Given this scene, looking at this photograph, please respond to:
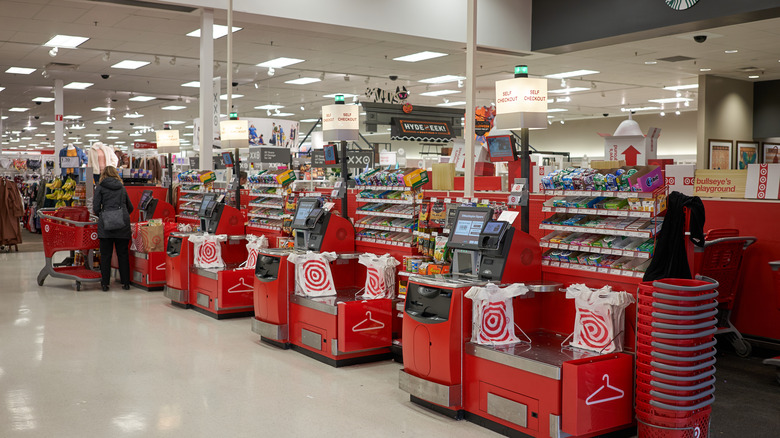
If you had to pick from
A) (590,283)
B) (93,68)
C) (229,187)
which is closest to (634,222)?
(590,283)

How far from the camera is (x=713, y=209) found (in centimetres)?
618

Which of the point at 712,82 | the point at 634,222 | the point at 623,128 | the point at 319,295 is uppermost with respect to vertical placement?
the point at 712,82

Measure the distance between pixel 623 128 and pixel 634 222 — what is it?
615cm

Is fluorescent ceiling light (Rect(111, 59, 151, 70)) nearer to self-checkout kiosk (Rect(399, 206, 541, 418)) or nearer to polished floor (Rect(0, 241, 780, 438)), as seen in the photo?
polished floor (Rect(0, 241, 780, 438))

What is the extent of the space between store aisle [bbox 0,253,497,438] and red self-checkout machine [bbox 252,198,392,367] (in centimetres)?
14

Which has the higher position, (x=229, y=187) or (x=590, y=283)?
(x=229, y=187)

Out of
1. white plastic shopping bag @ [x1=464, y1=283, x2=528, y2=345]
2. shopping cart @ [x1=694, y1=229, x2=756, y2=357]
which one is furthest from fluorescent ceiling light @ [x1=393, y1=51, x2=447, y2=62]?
white plastic shopping bag @ [x1=464, y1=283, x2=528, y2=345]

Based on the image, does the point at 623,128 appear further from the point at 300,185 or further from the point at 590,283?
the point at 590,283

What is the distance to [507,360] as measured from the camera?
147 inches

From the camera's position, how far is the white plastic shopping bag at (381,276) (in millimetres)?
5551

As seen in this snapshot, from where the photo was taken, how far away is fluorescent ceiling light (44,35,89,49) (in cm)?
1075

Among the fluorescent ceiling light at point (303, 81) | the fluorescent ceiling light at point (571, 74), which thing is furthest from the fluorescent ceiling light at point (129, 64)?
the fluorescent ceiling light at point (571, 74)

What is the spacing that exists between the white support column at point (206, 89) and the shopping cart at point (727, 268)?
6160 millimetres

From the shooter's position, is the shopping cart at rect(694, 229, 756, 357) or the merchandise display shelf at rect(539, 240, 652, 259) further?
the shopping cart at rect(694, 229, 756, 357)
